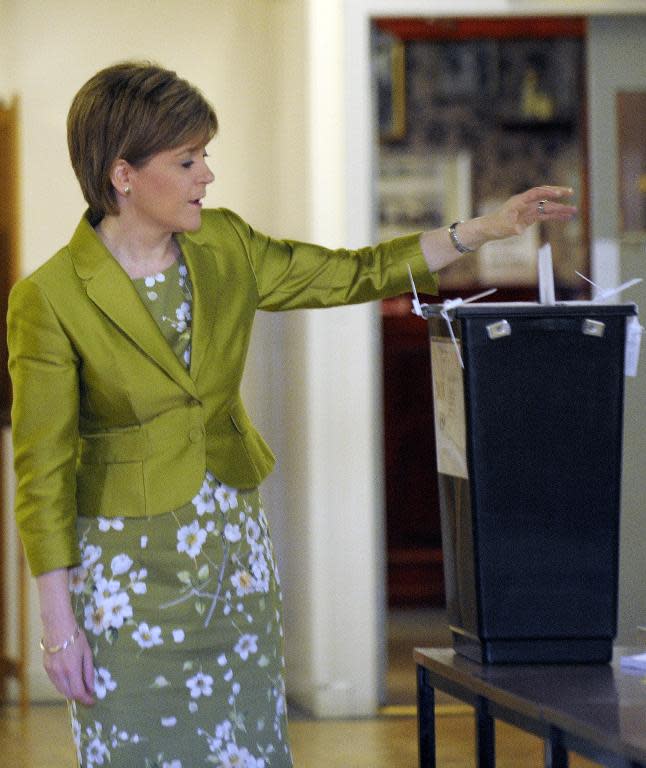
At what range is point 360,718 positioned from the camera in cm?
434

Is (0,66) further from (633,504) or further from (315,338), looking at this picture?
(633,504)

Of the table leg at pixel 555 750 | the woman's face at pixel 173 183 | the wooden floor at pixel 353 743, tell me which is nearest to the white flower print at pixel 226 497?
the woman's face at pixel 173 183

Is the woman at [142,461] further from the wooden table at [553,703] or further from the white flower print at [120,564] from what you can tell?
the wooden table at [553,703]

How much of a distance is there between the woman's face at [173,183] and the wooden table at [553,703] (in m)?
0.69

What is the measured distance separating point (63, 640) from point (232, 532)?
0.27 m

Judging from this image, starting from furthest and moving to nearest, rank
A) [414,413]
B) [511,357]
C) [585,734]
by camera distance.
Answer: [414,413] → [511,357] → [585,734]

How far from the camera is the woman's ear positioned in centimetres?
197

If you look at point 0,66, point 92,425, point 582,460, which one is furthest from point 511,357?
point 0,66

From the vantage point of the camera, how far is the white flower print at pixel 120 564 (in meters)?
1.97

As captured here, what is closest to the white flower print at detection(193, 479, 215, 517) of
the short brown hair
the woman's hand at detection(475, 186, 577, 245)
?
the short brown hair

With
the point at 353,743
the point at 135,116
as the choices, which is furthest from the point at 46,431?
the point at 353,743

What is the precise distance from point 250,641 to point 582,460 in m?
0.52

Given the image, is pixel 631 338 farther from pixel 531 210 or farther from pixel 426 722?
pixel 426 722

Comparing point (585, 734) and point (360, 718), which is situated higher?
point (585, 734)
